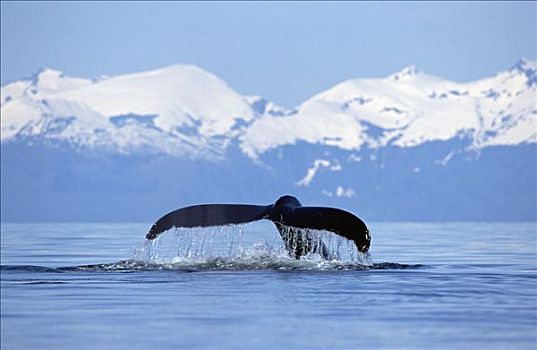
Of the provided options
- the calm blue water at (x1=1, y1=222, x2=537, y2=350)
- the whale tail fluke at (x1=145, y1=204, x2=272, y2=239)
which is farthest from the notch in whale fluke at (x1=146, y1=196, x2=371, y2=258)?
the calm blue water at (x1=1, y1=222, x2=537, y2=350)

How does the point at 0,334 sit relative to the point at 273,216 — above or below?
below

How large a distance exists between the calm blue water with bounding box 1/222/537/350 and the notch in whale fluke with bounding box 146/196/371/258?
13.1 inches

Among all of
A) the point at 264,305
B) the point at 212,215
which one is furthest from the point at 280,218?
the point at 264,305

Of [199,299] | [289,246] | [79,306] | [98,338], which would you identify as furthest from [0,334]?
[289,246]

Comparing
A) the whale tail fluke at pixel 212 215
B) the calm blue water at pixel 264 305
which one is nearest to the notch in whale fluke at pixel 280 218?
the whale tail fluke at pixel 212 215

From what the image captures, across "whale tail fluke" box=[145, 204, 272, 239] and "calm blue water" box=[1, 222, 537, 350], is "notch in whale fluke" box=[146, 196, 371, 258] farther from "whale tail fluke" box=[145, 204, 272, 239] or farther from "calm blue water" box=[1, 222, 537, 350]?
"calm blue water" box=[1, 222, 537, 350]

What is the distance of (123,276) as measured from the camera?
16.8 meters

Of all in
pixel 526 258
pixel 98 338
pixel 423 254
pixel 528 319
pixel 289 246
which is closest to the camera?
pixel 98 338

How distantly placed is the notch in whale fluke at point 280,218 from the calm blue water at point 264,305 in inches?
13.1

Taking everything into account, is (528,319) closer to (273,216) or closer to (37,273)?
(273,216)

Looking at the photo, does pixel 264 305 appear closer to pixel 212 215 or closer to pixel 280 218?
pixel 212 215

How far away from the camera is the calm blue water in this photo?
11461 millimetres

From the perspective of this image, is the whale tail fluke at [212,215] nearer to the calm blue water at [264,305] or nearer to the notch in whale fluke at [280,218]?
the notch in whale fluke at [280,218]

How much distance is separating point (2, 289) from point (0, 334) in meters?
3.31
